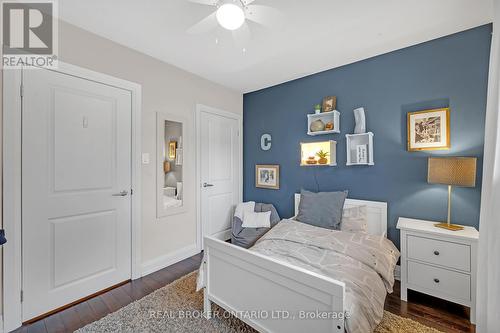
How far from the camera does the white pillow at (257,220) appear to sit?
10.7 ft

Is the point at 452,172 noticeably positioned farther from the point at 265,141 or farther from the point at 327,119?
the point at 265,141

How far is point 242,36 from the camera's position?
224cm

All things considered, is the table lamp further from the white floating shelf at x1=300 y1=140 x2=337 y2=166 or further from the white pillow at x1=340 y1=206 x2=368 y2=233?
the white floating shelf at x1=300 y1=140 x2=337 y2=166

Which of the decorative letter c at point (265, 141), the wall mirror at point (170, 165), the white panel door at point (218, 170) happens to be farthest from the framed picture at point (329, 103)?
the wall mirror at point (170, 165)

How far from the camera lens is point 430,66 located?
233 centimetres

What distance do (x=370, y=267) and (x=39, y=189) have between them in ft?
9.09

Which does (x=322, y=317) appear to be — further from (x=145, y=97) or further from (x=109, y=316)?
(x=145, y=97)

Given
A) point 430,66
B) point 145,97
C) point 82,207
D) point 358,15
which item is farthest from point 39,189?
point 430,66

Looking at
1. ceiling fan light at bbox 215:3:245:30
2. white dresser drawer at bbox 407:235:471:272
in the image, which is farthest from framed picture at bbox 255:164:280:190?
ceiling fan light at bbox 215:3:245:30

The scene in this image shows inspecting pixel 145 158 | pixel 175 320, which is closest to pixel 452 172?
pixel 175 320

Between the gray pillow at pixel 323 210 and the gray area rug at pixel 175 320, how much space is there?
0.91m

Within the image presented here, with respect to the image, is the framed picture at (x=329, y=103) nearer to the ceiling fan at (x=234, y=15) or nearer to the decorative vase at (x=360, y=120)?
the decorative vase at (x=360, y=120)

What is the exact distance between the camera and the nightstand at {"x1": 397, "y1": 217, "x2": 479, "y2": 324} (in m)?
1.81

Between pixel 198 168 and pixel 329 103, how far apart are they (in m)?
2.02
